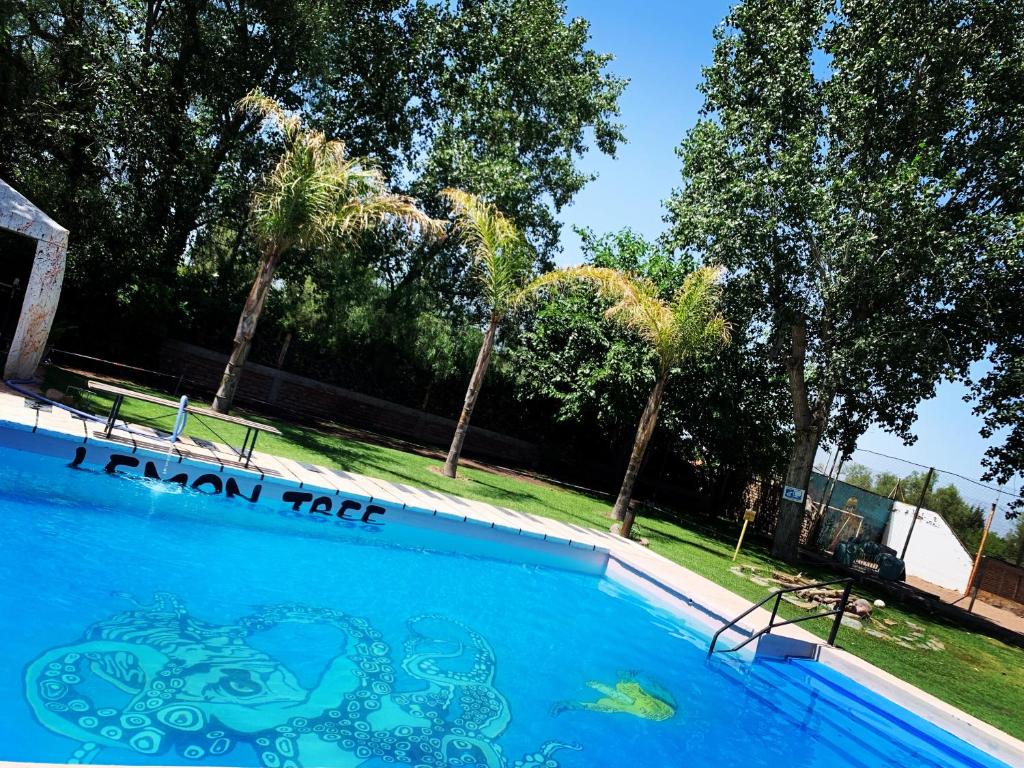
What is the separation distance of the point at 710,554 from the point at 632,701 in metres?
8.10

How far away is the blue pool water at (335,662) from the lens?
13.2 ft

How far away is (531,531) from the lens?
34.3ft

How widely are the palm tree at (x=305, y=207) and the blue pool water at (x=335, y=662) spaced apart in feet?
15.2

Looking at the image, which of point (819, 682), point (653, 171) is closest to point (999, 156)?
point (653, 171)

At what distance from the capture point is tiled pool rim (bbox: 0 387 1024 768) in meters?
7.09

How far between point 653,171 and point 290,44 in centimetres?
1017

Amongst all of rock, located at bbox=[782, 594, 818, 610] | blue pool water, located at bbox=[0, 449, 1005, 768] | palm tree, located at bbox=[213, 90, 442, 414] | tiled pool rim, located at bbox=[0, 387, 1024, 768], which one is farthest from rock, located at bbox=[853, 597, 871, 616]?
palm tree, located at bbox=[213, 90, 442, 414]

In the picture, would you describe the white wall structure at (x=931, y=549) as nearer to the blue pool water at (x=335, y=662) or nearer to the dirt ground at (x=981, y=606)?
the dirt ground at (x=981, y=606)

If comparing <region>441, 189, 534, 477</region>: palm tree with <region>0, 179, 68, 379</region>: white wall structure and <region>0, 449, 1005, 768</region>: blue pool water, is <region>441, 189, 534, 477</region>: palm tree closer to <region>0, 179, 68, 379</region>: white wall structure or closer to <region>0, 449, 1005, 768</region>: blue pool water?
<region>0, 449, 1005, 768</region>: blue pool water

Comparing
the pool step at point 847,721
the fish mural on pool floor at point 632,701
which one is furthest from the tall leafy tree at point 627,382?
the fish mural on pool floor at point 632,701

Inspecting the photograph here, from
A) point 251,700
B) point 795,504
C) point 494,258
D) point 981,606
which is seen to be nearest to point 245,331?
point 494,258

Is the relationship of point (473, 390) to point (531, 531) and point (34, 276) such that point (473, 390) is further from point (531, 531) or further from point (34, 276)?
point (34, 276)

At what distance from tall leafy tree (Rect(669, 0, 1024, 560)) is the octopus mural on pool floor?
12.1 meters

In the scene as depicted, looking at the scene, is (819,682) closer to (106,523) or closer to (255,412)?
(106,523)
